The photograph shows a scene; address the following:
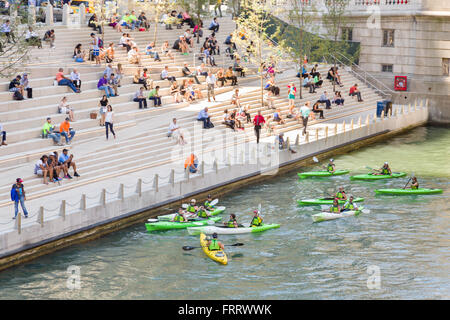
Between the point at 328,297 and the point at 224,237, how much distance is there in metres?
7.26

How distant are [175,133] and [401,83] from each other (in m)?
24.2

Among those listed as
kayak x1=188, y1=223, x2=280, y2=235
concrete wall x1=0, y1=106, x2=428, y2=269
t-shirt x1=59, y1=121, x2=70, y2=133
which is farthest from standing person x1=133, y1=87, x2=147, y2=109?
kayak x1=188, y1=223, x2=280, y2=235

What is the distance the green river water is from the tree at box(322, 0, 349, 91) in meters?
22.5

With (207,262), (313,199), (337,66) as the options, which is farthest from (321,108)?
(207,262)

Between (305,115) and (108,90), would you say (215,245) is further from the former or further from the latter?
(305,115)

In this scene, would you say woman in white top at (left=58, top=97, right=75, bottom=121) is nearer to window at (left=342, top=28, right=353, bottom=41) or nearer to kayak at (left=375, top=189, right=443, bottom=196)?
kayak at (left=375, top=189, right=443, bottom=196)

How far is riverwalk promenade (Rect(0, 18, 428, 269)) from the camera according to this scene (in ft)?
96.3

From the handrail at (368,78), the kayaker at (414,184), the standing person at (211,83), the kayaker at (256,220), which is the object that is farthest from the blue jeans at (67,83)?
the handrail at (368,78)

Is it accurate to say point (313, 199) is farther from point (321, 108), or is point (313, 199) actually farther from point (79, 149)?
point (321, 108)

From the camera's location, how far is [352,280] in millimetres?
26141

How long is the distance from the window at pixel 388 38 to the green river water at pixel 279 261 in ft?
77.9

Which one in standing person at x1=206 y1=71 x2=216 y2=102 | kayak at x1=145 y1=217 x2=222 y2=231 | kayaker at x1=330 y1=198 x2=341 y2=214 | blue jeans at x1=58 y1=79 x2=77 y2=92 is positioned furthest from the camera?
standing person at x1=206 y1=71 x2=216 y2=102

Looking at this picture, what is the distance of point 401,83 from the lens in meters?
57.2

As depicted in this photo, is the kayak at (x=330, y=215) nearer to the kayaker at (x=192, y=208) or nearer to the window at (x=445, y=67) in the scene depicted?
the kayaker at (x=192, y=208)
